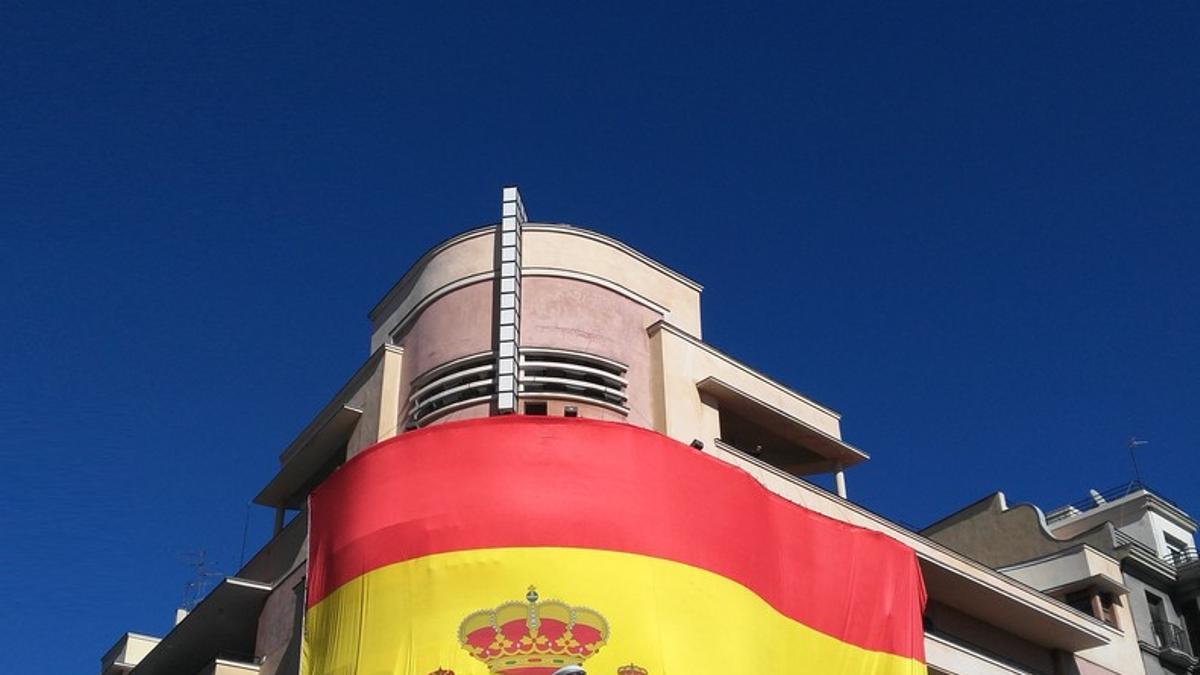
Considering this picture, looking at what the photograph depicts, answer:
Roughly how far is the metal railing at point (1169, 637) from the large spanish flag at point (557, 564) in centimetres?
1935

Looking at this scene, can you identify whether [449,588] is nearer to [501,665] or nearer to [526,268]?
[501,665]

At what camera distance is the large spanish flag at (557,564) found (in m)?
27.7

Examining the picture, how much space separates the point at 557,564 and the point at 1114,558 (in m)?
26.4

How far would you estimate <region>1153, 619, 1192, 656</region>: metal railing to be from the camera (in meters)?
47.7

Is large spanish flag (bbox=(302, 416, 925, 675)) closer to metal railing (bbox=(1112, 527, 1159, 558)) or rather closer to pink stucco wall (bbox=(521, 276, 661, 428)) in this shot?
pink stucco wall (bbox=(521, 276, 661, 428))

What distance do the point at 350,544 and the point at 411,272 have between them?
9.26m

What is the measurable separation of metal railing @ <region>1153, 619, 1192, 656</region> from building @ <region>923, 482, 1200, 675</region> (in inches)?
1.3

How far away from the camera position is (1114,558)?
47.7m

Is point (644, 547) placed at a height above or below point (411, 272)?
below

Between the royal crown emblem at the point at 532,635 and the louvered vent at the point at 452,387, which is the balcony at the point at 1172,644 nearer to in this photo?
the louvered vent at the point at 452,387

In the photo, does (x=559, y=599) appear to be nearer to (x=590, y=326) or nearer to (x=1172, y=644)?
(x=590, y=326)

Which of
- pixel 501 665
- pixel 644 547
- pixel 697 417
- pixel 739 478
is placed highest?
pixel 697 417

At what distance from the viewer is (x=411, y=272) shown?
37.5 m

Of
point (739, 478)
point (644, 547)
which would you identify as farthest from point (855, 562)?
point (644, 547)
